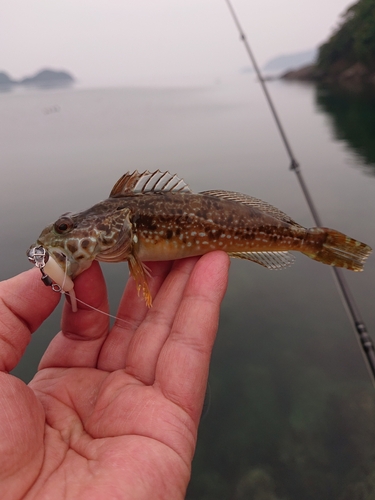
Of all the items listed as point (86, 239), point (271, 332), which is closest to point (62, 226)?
point (86, 239)

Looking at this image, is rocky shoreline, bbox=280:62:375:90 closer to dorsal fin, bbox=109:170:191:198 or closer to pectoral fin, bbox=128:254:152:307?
dorsal fin, bbox=109:170:191:198

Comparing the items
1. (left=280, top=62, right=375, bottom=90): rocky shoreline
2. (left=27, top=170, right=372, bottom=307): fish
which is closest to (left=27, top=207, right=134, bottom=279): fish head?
(left=27, top=170, right=372, bottom=307): fish

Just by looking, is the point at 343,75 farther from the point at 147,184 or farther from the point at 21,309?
the point at 21,309

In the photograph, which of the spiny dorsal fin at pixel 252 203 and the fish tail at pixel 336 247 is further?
the spiny dorsal fin at pixel 252 203

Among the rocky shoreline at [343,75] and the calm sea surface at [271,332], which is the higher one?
the rocky shoreline at [343,75]

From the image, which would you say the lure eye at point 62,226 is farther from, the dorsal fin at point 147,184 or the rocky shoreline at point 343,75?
the rocky shoreline at point 343,75

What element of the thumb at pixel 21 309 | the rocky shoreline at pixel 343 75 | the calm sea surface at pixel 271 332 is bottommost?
the calm sea surface at pixel 271 332

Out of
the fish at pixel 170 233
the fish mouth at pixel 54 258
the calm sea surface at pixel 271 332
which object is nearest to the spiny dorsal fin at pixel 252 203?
the fish at pixel 170 233

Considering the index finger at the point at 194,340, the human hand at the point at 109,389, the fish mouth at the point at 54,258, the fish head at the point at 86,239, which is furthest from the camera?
the fish head at the point at 86,239
